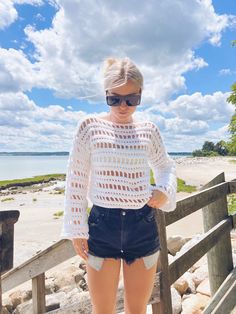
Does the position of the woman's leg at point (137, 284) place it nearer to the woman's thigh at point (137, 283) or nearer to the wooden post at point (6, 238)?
the woman's thigh at point (137, 283)

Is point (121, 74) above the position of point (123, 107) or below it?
above

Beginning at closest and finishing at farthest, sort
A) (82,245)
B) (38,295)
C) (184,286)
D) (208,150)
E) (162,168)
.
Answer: (82,245), (162,168), (38,295), (184,286), (208,150)

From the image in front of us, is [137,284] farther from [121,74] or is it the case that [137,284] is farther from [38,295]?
[121,74]

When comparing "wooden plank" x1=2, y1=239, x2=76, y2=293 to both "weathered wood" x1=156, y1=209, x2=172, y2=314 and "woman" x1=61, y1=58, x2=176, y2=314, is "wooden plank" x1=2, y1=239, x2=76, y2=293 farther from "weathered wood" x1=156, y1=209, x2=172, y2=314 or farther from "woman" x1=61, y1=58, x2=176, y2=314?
"weathered wood" x1=156, y1=209, x2=172, y2=314

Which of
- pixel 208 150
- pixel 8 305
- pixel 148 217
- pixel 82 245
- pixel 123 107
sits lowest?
pixel 8 305

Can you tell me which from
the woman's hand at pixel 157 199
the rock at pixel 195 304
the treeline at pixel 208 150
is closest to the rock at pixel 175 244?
the rock at pixel 195 304

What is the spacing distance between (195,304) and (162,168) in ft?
8.88

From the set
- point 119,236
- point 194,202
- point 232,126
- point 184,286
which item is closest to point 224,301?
point 194,202

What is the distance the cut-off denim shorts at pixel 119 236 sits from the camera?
6.59ft

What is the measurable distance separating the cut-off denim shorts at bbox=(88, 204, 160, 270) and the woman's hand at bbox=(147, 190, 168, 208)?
11cm

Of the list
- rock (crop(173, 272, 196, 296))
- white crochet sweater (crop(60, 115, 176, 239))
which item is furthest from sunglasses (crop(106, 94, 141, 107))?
rock (crop(173, 272, 196, 296))

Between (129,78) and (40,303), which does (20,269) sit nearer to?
(40,303)

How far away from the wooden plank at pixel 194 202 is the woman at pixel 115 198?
22.0 inches

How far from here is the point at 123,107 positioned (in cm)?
219
